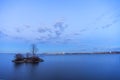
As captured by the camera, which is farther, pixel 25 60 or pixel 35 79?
pixel 25 60

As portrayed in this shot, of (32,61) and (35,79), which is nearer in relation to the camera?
(35,79)

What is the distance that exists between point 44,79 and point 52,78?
35 centimetres

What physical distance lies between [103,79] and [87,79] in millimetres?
605

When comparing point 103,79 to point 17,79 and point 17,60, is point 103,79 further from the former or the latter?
point 17,60

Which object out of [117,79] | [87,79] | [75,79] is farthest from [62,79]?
[117,79]

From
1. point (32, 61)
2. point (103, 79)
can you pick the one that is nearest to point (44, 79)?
point (103, 79)

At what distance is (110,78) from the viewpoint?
7219 millimetres

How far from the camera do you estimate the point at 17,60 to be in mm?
17562

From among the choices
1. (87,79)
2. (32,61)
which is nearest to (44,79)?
(87,79)

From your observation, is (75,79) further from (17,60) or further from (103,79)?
(17,60)

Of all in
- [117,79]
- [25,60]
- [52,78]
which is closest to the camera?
[117,79]

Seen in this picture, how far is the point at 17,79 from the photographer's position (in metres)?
7.34

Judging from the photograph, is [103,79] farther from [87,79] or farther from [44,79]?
[44,79]

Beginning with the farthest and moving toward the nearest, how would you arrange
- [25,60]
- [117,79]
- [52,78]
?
[25,60]
[52,78]
[117,79]
